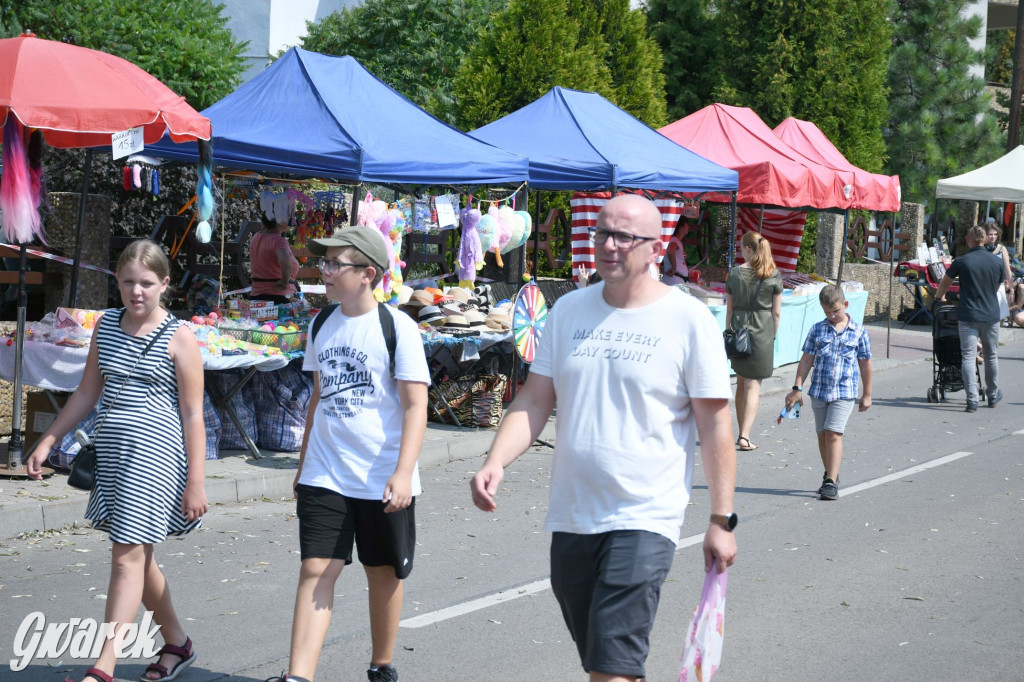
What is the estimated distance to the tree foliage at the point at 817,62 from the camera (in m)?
22.2

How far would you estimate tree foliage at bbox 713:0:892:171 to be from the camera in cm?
2219

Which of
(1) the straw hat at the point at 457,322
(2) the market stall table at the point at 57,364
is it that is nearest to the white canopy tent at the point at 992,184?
(1) the straw hat at the point at 457,322

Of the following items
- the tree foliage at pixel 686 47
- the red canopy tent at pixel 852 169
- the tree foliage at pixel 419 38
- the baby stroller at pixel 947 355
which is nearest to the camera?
the baby stroller at pixel 947 355

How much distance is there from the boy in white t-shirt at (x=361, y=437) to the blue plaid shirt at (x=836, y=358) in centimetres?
472

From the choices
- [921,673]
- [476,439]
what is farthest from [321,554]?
[476,439]

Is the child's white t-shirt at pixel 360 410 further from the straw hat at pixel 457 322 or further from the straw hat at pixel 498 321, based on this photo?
the straw hat at pixel 498 321

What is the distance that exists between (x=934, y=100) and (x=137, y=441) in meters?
26.7

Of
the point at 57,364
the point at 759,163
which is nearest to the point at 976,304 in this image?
the point at 759,163

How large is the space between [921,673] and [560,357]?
7.91ft

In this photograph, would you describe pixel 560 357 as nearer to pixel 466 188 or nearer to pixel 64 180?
pixel 466 188

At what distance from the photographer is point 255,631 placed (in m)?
5.31

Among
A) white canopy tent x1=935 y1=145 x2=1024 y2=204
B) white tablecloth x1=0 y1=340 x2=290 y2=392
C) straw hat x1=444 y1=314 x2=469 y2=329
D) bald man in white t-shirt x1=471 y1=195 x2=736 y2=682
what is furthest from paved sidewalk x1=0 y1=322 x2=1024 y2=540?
white canopy tent x1=935 y1=145 x2=1024 y2=204

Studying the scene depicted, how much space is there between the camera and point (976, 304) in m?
12.9

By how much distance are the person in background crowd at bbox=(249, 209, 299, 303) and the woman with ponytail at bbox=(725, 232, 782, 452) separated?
4010mm
